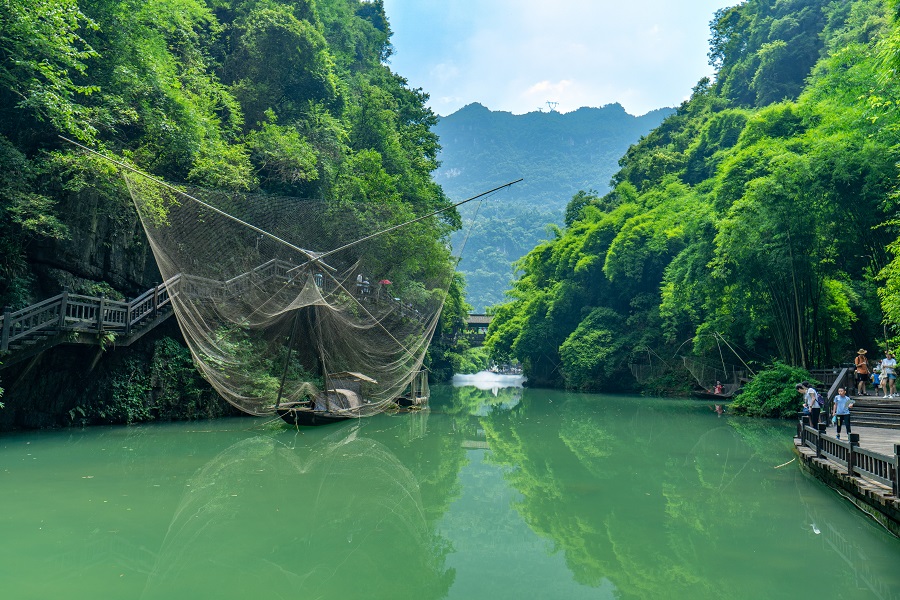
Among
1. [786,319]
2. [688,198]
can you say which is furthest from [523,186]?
[786,319]

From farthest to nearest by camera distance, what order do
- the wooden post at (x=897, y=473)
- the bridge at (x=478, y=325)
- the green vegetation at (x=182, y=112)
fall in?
1. the bridge at (x=478, y=325)
2. the green vegetation at (x=182, y=112)
3. the wooden post at (x=897, y=473)

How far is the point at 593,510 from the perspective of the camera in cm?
647

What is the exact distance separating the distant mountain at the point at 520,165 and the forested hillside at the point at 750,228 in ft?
184

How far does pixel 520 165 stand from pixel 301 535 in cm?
14004

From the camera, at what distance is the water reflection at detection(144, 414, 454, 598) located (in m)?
4.24

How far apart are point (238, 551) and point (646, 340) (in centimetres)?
2452

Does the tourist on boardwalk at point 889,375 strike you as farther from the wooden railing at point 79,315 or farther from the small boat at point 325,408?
the wooden railing at point 79,315

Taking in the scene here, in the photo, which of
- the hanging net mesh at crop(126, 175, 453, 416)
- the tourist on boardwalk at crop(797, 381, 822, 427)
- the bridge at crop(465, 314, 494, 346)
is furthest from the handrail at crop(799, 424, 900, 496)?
the bridge at crop(465, 314, 494, 346)

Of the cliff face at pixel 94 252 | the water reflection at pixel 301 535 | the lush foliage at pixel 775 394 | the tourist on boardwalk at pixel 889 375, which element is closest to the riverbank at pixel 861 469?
the tourist on boardwalk at pixel 889 375

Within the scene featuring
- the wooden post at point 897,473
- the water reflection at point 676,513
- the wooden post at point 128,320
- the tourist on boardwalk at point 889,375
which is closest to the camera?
the water reflection at point 676,513

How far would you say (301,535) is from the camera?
17.6 ft

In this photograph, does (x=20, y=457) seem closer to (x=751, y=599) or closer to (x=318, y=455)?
(x=318, y=455)

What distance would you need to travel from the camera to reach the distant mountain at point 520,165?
3920 inches

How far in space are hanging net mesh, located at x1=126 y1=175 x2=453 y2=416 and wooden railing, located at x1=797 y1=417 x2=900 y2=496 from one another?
6.61m
